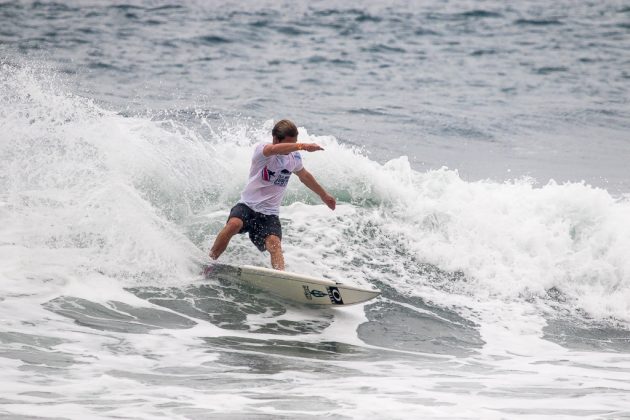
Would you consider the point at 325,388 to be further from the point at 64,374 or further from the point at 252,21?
the point at 252,21

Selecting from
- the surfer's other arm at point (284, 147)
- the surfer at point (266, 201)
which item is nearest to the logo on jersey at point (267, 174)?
the surfer at point (266, 201)

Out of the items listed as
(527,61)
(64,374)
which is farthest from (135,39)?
(64,374)

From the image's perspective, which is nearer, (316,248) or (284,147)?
(284,147)

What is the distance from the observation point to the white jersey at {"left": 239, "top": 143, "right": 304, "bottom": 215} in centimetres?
871

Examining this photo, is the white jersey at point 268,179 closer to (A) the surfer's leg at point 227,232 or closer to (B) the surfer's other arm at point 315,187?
(B) the surfer's other arm at point 315,187

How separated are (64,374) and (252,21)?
20.8 metres

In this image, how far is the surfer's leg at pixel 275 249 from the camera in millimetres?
8812

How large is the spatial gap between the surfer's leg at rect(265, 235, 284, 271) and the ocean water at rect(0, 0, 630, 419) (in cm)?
41

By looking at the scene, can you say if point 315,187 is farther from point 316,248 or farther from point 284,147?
point 316,248

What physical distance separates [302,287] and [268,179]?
1117 mm

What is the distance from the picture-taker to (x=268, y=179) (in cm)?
879

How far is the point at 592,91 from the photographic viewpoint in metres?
21.0

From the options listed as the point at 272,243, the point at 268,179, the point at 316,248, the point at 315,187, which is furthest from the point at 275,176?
the point at 316,248

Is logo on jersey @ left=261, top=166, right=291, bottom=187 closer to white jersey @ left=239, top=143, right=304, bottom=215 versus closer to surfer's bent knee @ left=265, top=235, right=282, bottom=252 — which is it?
white jersey @ left=239, top=143, right=304, bottom=215
